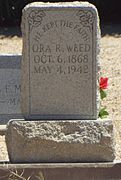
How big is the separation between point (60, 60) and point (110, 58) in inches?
260

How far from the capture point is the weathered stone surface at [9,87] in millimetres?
9727

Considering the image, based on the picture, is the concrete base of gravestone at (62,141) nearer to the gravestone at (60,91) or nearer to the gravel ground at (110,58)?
the gravestone at (60,91)

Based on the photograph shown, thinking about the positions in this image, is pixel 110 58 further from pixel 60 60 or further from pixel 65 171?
pixel 65 171

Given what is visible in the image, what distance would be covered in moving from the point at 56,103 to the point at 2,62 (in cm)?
299

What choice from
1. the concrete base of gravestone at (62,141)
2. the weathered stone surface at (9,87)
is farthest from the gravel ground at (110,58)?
the concrete base of gravestone at (62,141)

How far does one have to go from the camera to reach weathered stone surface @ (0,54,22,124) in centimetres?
973

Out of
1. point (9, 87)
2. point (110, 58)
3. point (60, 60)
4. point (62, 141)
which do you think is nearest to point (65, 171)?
point (62, 141)

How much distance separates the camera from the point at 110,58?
44.0ft

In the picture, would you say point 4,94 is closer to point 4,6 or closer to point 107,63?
point 107,63

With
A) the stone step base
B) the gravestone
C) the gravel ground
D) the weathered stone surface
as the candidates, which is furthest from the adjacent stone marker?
the weathered stone surface

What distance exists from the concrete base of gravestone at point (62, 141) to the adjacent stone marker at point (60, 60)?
15cm

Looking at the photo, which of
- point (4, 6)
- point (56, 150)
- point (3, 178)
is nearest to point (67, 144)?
point (56, 150)

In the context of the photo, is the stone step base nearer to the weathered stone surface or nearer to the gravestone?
the gravestone

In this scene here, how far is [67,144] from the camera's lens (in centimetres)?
675
